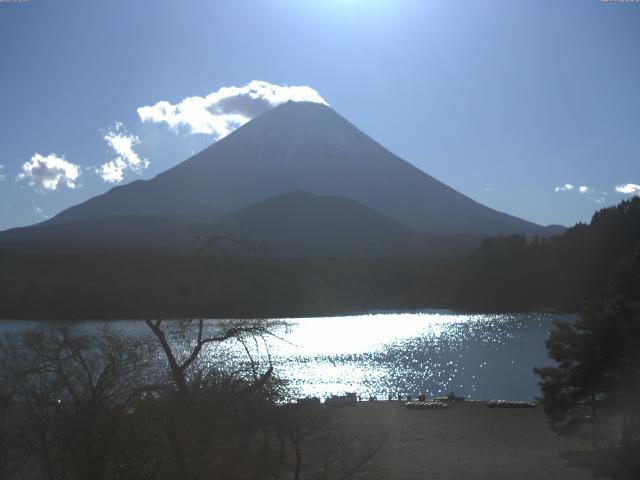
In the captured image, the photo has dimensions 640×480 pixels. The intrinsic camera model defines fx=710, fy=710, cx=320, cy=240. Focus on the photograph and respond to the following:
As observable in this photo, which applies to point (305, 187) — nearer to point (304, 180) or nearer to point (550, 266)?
point (304, 180)

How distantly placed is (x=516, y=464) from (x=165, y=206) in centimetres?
8285

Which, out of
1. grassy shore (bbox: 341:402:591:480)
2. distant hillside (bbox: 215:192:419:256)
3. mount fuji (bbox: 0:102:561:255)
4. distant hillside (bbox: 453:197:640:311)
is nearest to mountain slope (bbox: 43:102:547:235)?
mount fuji (bbox: 0:102:561:255)

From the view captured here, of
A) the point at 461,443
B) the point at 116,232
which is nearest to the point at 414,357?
the point at 461,443

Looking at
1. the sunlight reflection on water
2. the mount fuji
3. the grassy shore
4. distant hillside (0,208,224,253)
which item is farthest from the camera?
the mount fuji

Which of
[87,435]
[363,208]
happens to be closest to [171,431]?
[87,435]

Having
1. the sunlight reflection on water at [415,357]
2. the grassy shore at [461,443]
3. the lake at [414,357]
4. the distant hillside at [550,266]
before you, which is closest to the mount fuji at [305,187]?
the distant hillside at [550,266]

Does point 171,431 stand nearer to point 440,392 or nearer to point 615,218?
point 440,392

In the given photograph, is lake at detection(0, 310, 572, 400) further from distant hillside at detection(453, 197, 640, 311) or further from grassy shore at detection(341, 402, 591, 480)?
distant hillside at detection(453, 197, 640, 311)

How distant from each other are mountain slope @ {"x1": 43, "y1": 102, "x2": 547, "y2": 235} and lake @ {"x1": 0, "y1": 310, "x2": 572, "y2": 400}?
45.6 meters

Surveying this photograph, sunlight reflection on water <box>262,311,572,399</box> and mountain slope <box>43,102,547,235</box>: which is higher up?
mountain slope <box>43,102,547,235</box>

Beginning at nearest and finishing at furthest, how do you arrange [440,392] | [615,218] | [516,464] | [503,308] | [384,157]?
[516,464] < [440,392] < [615,218] < [503,308] < [384,157]

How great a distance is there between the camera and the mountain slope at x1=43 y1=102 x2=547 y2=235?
93.0 m

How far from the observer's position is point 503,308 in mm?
56250

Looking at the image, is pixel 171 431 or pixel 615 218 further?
pixel 615 218
